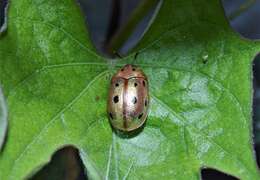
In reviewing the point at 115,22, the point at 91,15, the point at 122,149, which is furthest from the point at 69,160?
the point at 91,15

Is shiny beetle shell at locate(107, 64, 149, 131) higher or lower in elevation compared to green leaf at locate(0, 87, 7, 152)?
lower

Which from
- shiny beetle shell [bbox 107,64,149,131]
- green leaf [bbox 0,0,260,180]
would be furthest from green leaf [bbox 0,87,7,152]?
shiny beetle shell [bbox 107,64,149,131]

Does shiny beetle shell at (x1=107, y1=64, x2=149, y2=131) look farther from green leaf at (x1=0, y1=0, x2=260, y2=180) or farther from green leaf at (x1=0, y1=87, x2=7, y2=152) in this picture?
green leaf at (x1=0, y1=87, x2=7, y2=152)

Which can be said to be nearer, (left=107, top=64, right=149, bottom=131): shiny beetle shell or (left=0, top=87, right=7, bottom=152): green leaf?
(left=0, top=87, right=7, bottom=152): green leaf

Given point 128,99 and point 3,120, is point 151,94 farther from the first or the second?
point 3,120

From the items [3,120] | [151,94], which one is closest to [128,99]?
[151,94]
